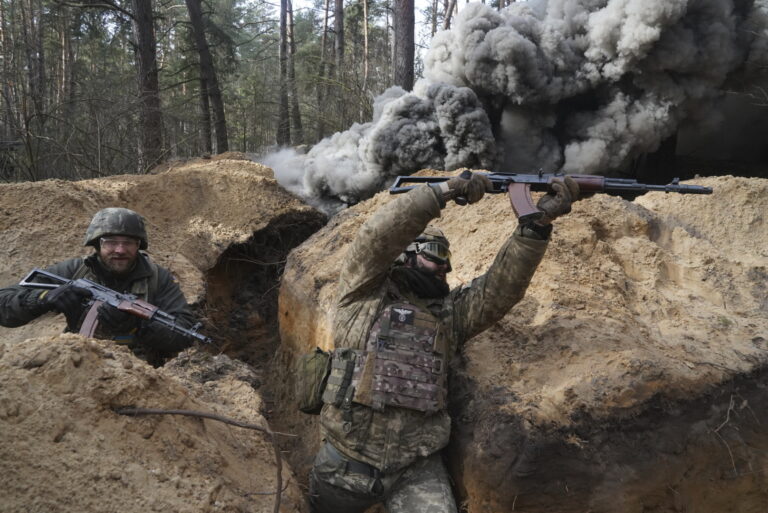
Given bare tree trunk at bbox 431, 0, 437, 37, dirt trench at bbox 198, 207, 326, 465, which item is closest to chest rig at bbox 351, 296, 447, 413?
dirt trench at bbox 198, 207, 326, 465

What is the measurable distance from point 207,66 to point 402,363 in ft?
38.8

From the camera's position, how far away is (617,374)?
3.41 meters

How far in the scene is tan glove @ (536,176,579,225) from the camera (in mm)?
3244

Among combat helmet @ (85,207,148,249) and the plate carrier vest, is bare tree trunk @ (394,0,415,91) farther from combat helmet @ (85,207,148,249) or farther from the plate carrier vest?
the plate carrier vest

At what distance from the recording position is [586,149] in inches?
Result: 395

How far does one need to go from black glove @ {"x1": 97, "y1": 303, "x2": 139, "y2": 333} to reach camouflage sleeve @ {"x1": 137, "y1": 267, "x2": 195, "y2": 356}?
0.13m

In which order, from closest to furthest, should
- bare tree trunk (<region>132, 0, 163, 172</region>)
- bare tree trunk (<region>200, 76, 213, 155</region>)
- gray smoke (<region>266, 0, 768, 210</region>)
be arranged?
1. gray smoke (<region>266, 0, 768, 210</region>)
2. bare tree trunk (<region>132, 0, 163, 172</region>)
3. bare tree trunk (<region>200, 76, 213, 155</region>)

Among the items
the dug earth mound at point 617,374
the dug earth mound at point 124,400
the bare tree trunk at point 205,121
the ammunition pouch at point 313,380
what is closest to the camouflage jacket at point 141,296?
the dug earth mound at point 124,400

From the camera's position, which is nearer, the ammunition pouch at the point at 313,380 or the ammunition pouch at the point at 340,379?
the ammunition pouch at the point at 340,379

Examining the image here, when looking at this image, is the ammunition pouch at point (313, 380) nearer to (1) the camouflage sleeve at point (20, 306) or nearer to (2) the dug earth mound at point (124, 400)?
(2) the dug earth mound at point (124, 400)

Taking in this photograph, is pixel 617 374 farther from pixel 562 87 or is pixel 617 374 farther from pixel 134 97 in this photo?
pixel 134 97

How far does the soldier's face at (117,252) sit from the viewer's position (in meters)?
4.14

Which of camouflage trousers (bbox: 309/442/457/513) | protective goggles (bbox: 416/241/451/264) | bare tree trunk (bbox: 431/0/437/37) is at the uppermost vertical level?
bare tree trunk (bbox: 431/0/437/37)

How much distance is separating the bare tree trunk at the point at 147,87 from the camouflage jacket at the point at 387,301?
8615mm
